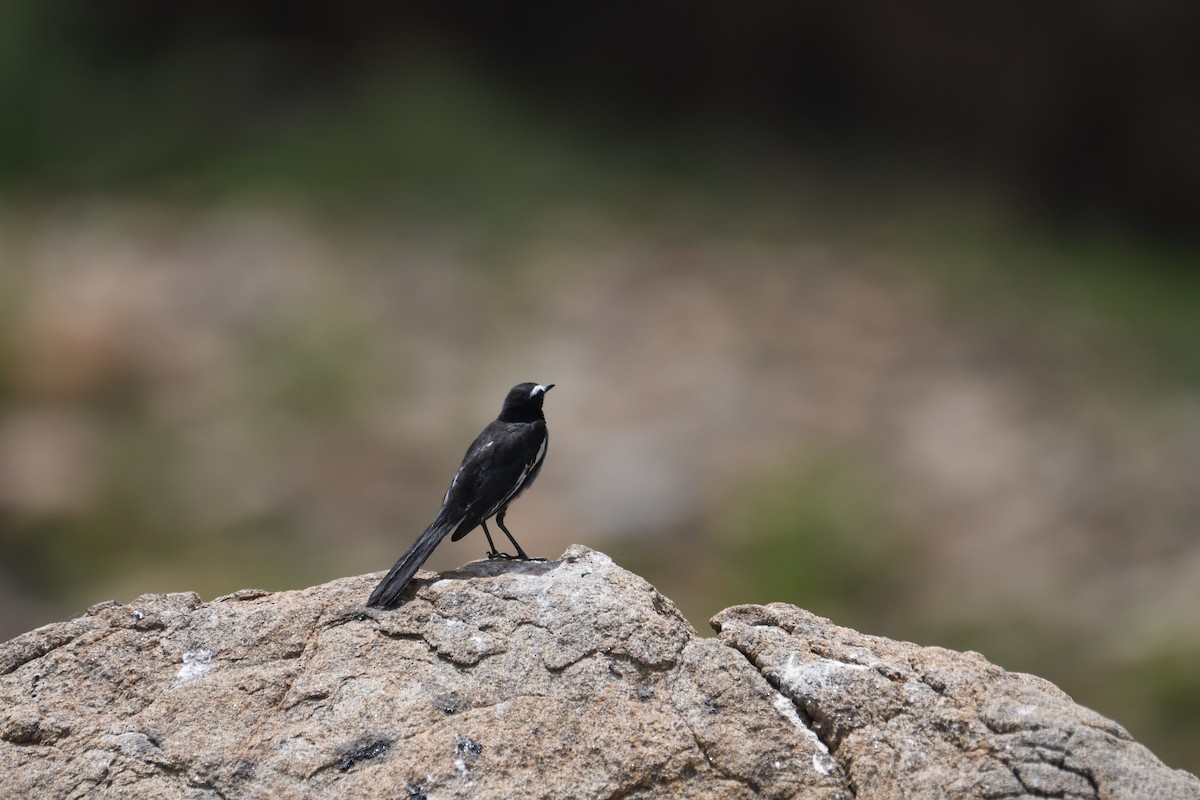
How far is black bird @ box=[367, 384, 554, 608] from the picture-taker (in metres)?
6.45

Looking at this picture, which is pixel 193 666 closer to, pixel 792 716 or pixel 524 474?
pixel 524 474

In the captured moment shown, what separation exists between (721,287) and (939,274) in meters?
2.67

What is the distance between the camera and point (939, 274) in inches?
725

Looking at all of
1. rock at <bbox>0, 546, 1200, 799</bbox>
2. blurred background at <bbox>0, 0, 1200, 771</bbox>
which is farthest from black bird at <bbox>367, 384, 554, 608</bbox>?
blurred background at <bbox>0, 0, 1200, 771</bbox>

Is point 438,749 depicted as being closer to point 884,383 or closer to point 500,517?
point 500,517

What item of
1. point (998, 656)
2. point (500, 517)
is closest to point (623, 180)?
point (998, 656)

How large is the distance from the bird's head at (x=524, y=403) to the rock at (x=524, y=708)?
1594mm

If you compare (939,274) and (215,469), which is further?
(939,274)

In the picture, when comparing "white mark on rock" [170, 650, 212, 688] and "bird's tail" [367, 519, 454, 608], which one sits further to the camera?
"bird's tail" [367, 519, 454, 608]

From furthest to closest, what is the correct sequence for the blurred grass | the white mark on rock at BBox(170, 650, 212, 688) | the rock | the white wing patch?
the blurred grass < the white wing patch < the white mark on rock at BBox(170, 650, 212, 688) < the rock

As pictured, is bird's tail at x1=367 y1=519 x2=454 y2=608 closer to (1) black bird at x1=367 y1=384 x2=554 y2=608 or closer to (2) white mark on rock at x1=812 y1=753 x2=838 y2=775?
(1) black bird at x1=367 y1=384 x2=554 y2=608

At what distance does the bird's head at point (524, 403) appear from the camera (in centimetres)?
714

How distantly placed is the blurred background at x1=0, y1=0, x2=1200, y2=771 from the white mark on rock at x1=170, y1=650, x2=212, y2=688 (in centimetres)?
911

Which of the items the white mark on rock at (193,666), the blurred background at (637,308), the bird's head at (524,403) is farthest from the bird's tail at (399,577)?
the blurred background at (637,308)
